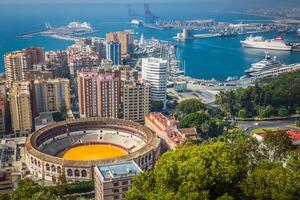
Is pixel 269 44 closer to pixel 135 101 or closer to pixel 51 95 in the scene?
pixel 135 101

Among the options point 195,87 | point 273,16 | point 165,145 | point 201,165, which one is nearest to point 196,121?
point 165,145

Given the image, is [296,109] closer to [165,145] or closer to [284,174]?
[165,145]

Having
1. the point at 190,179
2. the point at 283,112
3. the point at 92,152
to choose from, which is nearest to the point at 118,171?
the point at 190,179

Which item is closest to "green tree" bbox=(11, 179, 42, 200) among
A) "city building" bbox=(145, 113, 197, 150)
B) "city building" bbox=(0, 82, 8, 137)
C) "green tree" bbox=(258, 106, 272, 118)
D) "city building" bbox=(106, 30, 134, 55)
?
"city building" bbox=(145, 113, 197, 150)

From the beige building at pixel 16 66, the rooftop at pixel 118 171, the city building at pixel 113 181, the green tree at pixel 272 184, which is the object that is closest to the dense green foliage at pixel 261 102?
the beige building at pixel 16 66

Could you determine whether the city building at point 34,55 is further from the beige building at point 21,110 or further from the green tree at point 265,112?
the green tree at point 265,112

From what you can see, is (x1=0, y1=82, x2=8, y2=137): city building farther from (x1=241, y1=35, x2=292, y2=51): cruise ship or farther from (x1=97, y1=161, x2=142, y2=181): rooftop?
(x1=241, y1=35, x2=292, y2=51): cruise ship
